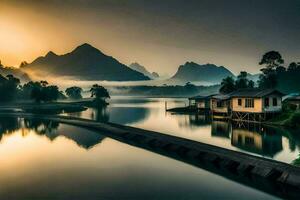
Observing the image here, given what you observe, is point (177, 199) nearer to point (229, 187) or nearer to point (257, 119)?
point (229, 187)

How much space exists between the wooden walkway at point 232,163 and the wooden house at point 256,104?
23243 mm

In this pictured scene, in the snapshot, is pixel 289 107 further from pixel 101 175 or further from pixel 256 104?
pixel 101 175

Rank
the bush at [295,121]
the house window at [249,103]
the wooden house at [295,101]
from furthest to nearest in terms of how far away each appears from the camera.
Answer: the wooden house at [295,101]
the house window at [249,103]
the bush at [295,121]

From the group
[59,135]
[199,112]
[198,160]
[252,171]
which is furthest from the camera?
[199,112]

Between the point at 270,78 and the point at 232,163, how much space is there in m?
83.5

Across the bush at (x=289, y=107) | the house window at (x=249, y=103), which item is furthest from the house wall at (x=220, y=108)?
the bush at (x=289, y=107)

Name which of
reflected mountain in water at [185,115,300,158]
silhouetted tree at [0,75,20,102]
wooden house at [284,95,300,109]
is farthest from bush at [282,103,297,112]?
silhouetted tree at [0,75,20,102]

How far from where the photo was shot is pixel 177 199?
75.6 feet

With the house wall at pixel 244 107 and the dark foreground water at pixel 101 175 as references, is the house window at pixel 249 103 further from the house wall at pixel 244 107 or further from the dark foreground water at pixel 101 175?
the dark foreground water at pixel 101 175

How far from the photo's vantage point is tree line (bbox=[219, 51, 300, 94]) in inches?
3591

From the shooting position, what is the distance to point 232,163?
29.5 metres

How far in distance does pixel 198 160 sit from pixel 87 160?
11.5 metres

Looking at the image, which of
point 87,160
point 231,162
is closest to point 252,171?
point 231,162

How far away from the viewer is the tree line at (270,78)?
299ft
